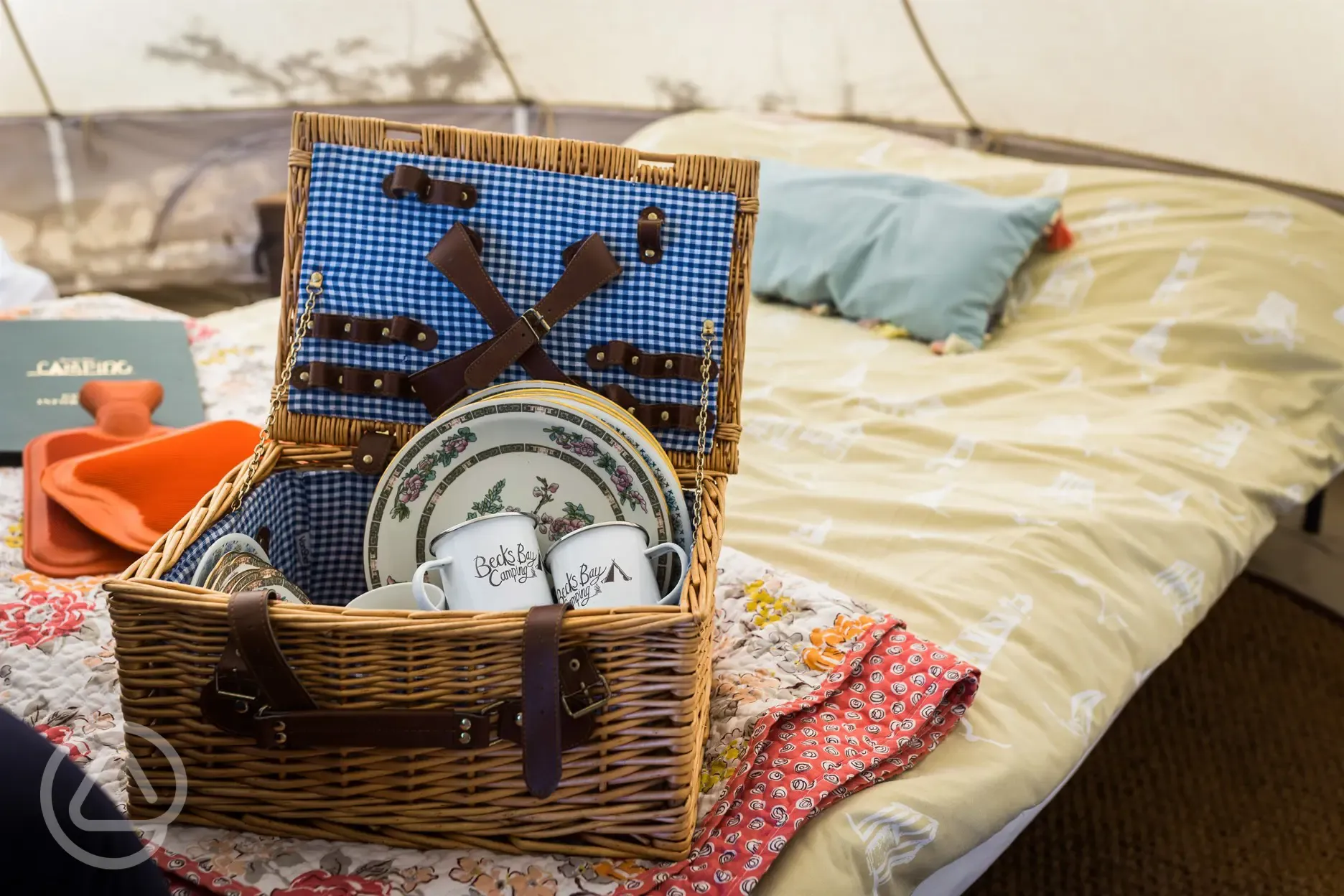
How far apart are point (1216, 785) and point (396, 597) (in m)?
1.40

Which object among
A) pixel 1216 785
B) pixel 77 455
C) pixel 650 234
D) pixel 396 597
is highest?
pixel 650 234

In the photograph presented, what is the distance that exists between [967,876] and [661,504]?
463 mm

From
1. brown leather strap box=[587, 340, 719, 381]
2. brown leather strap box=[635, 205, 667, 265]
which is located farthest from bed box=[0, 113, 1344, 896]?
brown leather strap box=[635, 205, 667, 265]

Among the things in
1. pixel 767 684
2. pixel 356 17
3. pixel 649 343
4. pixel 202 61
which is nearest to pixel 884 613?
pixel 767 684

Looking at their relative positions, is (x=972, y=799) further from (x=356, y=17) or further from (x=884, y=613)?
(x=356, y=17)

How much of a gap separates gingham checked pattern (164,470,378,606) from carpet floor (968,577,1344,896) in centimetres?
95

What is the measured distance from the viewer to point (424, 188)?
3.38 feet

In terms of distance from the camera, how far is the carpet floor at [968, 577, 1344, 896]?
1.47 meters

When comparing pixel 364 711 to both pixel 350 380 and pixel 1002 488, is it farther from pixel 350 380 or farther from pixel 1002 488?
pixel 1002 488

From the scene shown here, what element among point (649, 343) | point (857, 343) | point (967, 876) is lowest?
point (967, 876)

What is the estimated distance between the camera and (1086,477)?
141cm

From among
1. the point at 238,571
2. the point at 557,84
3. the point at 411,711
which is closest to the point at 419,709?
the point at 411,711

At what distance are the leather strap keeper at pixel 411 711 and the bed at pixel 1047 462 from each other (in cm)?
20

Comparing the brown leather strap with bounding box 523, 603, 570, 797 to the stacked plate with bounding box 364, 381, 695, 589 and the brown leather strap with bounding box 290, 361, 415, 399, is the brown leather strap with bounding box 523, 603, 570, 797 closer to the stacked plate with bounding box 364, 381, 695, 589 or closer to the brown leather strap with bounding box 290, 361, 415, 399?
the stacked plate with bounding box 364, 381, 695, 589
